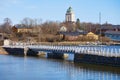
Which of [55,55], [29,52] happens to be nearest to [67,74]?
[55,55]

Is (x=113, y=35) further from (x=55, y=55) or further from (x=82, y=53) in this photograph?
(x=82, y=53)

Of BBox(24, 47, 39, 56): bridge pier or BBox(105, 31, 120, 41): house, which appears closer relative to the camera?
BBox(24, 47, 39, 56): bridge pier

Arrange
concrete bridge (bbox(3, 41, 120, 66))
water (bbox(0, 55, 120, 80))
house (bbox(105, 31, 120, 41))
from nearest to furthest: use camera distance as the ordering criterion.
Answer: water (bbox(0, 55, 120, 80))
concrete bridge (bbox(3, 41, 120, 66))
house (bbox(105, 31, 120, 41))

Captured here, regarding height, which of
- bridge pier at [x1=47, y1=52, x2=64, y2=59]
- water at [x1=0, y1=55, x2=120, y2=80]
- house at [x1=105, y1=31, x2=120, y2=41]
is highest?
house at [x1=105, y1=31, x2=120, y2=41]

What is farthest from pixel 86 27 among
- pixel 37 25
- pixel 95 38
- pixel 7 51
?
pixel 7 51

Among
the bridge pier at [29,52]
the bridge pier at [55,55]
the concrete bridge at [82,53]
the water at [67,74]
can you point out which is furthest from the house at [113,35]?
the water at [67,74]

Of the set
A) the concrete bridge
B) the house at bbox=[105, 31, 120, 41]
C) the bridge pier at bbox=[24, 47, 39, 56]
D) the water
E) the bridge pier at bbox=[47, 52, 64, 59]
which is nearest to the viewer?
the water

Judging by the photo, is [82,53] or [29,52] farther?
[29,52]

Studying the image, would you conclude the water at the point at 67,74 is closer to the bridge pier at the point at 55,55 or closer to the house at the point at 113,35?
the bridge pier at the point at 55,55

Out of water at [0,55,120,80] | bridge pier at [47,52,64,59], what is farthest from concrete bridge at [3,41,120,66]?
water at [0,55,120,80]

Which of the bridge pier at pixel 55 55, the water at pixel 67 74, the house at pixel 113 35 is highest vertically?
the house at pixel 113 35

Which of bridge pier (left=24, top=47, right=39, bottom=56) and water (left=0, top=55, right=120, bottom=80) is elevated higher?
bridge pier (left=24, top=47, right=39, bottom=56)

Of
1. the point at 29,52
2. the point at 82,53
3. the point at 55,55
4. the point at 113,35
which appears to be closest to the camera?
the point at 82,53

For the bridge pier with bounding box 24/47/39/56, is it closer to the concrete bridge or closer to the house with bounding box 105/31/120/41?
the concrete bridge
